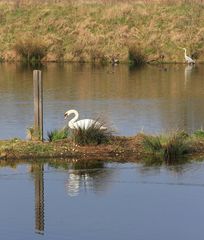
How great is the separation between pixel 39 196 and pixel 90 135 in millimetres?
3363

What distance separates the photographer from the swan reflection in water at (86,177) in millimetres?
14844

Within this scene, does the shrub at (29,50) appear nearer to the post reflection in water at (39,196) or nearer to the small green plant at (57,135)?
the small green plant at (57,135)

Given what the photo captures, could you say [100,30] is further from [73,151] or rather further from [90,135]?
[73,151]

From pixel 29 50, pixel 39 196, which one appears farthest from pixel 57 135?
pixel 29 50

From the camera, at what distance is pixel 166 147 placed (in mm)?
17156

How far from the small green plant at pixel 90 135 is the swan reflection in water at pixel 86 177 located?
73 centimetres

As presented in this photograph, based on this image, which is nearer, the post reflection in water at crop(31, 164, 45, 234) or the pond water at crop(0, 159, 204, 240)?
the pond water at crop(0, 159, 204, 240)

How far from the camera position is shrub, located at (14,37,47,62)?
49062 millimetres

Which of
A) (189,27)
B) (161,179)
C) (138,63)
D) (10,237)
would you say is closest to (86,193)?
(161,179)

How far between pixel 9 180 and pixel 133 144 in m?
3.19

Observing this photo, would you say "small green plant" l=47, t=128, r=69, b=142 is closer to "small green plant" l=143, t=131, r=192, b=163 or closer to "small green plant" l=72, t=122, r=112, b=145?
"small green plant" l=72, t=122, r=112, b=145

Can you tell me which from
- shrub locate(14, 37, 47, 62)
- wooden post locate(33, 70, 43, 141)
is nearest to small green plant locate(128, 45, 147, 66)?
shrub locate(14, 37, 47, 62)

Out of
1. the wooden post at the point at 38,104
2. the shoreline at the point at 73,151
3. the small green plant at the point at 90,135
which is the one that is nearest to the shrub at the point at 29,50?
the wooden post at the point at 38,104

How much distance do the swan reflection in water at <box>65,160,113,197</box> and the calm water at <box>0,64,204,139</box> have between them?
245 cm
